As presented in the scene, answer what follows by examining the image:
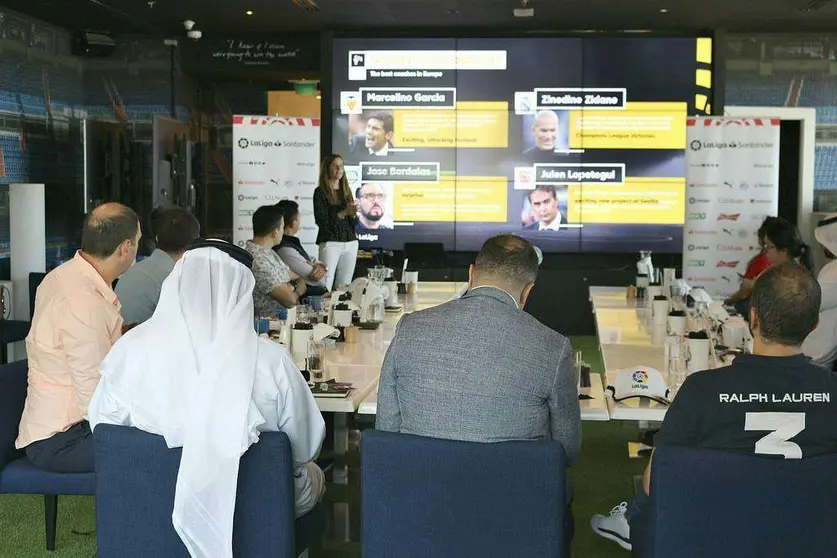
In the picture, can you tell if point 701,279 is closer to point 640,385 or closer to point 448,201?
A: point 448,201

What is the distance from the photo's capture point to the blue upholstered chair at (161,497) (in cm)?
275

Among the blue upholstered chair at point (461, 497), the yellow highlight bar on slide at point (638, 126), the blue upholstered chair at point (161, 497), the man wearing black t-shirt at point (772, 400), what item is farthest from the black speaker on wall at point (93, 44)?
the man wearing black t-shirt at point (772, 400)

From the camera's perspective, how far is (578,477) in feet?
17.3

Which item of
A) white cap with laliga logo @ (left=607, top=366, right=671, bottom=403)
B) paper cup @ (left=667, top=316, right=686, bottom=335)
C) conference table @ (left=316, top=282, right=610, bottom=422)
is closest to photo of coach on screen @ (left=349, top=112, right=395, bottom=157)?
conference table @ (left=316, top=282, right=610, bottom=422)

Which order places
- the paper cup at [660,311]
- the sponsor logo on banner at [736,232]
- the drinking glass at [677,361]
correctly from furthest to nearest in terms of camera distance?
1. the sponsor logo on banner at [736,232]
2. the paper cup at [660,311]
3. the drinking glass at [677,361]

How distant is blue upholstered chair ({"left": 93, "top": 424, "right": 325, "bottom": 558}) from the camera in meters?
2.75

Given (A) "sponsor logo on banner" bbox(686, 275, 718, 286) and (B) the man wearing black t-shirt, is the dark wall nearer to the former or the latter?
(A) "sponsor logo on banner" bbox(686, 275, 718, 286)

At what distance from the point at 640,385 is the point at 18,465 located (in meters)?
2.14

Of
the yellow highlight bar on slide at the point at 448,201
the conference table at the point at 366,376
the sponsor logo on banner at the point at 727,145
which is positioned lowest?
the conference table at the point at 366,376

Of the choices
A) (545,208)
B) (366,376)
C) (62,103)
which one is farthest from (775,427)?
(62,103)

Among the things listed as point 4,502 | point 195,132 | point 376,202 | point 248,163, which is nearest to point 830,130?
point 376,202

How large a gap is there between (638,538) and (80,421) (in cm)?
191

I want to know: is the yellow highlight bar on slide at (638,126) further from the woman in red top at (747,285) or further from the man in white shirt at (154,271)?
the man in white shirt at (154,271)

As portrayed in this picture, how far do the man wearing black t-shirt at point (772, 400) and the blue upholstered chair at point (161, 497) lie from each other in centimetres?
96
